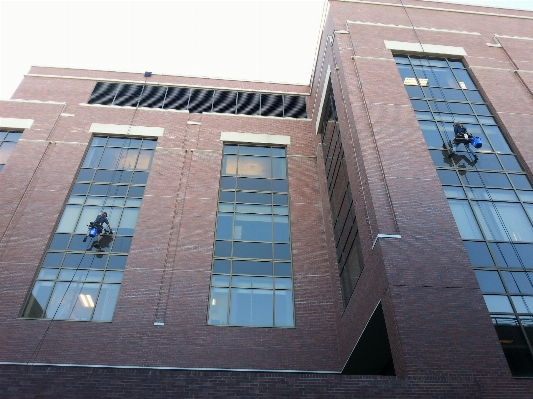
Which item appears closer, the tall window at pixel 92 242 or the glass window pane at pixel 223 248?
the tall window at pixel 92 242

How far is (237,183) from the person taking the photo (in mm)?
22719

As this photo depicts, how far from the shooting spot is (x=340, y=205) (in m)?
19.4

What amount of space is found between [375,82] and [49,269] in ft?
52.4

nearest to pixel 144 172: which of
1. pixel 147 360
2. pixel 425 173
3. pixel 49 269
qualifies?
pixel 49 269

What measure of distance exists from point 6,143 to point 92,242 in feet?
29.3

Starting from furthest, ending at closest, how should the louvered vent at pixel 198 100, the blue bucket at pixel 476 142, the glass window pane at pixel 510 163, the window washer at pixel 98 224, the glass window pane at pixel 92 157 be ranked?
the louvered vent at pixel 198 100 < the glass window pane at pixel 92 157 < the window washer at pixel 98 224 < the glass window pane at pixel 510 163 < the blue bucket at pixel 476 142

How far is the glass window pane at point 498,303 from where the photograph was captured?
12.9 metres

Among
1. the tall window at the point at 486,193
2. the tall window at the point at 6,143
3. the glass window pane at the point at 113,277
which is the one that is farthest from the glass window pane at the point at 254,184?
the tall window at the point at 6,143

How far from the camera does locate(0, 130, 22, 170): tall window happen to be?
76.0ft

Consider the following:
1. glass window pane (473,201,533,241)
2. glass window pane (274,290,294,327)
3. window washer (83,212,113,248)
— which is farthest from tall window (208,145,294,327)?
glass window pane (473,201,533,241)

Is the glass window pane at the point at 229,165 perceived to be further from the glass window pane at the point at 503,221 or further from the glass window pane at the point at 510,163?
the glass window pane at the point at 510,163

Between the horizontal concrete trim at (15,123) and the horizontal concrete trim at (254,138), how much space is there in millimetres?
10501

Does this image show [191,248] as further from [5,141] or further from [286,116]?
[5,141]

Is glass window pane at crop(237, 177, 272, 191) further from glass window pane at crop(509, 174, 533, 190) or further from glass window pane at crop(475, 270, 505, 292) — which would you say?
glass window pane at crop(475, 270, 505, 292)
